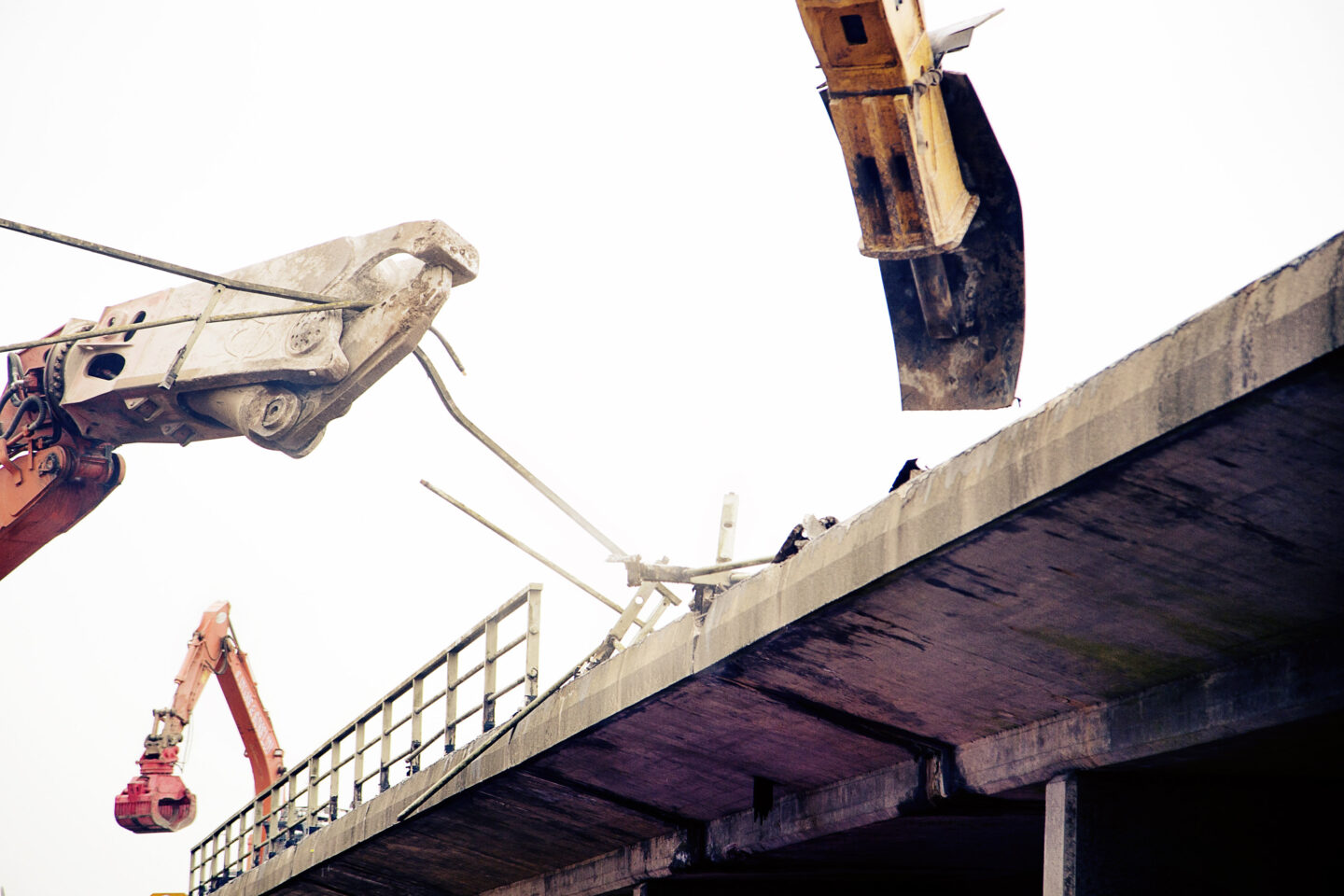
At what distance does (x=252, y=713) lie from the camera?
29.0m

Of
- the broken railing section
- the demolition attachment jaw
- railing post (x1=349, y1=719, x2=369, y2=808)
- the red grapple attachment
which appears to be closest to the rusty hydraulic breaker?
the broken railing section

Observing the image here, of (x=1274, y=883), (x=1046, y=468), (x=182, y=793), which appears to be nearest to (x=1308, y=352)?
(x=1046, y=468)

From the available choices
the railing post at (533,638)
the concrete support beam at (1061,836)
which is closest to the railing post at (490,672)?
the railing post at (533,638)

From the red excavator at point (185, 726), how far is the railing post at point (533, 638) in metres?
12.9

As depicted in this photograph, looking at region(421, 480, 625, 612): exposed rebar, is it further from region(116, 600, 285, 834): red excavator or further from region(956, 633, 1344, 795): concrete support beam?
region(116, 600, 285, 834): red excavator

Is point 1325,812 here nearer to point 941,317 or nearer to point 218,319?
point 941,317

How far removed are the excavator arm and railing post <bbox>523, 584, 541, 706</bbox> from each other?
8.80 feet

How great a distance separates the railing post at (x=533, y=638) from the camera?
39.8 feet

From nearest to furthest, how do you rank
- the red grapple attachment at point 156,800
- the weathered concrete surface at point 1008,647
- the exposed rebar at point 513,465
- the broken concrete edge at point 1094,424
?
1. the broken concrete edge at point 1094,424
2. the weathered concrete surface at point 1008,647
3. the exposed rebar at point 513,465
4. the red grapple attachment at point 156,800

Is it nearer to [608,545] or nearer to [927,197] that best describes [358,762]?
[608,545]

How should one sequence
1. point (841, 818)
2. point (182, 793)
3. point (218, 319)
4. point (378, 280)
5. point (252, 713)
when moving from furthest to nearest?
point (252, 713) → point (182, 793) → point (378, 280) → point (218, 319) → point (841, 818)

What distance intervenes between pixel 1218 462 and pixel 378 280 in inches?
393

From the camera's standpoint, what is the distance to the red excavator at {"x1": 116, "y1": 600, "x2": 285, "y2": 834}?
2566cm

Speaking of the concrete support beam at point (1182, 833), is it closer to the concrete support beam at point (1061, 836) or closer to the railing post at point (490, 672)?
the concrete support beam at point (1061, 836)
